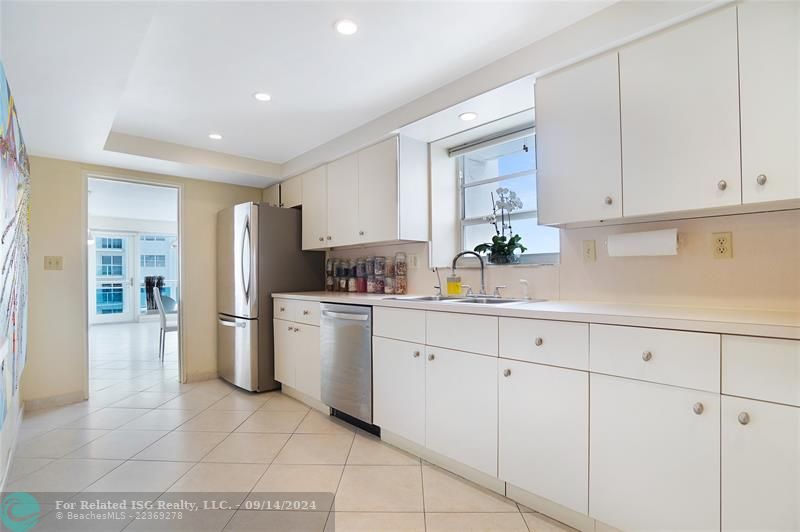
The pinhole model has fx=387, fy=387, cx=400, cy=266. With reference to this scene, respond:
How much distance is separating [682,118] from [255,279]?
10.9 ft

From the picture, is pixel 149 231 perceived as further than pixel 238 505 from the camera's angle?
Yes

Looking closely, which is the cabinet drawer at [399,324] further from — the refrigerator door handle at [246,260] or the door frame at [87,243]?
the door frame at [87,243]

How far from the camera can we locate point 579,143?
1.92m

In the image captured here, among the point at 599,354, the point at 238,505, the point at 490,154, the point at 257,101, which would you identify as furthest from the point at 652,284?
the point at 257,101

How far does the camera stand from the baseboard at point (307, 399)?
10.3ft

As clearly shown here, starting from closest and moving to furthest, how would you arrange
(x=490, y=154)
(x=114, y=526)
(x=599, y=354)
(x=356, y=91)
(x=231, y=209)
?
(x=599, y=354) → (x=114, y=526) → (x=356, y=91) → (x=490, y=154) → (x=231, y=209)

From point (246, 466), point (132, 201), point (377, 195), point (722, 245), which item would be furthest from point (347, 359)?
point (132, 201)

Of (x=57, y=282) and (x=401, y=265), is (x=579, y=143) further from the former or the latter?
(x=57, y=282)

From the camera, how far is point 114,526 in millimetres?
1719

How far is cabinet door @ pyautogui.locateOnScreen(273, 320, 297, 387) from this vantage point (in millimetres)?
3436

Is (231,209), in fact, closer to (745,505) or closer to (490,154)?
(490,154)

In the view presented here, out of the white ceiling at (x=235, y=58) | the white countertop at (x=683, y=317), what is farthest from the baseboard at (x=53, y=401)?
the white countertop at (x=683, y=317)

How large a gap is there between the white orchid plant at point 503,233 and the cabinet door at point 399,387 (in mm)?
815

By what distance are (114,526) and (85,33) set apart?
7.03 ft
